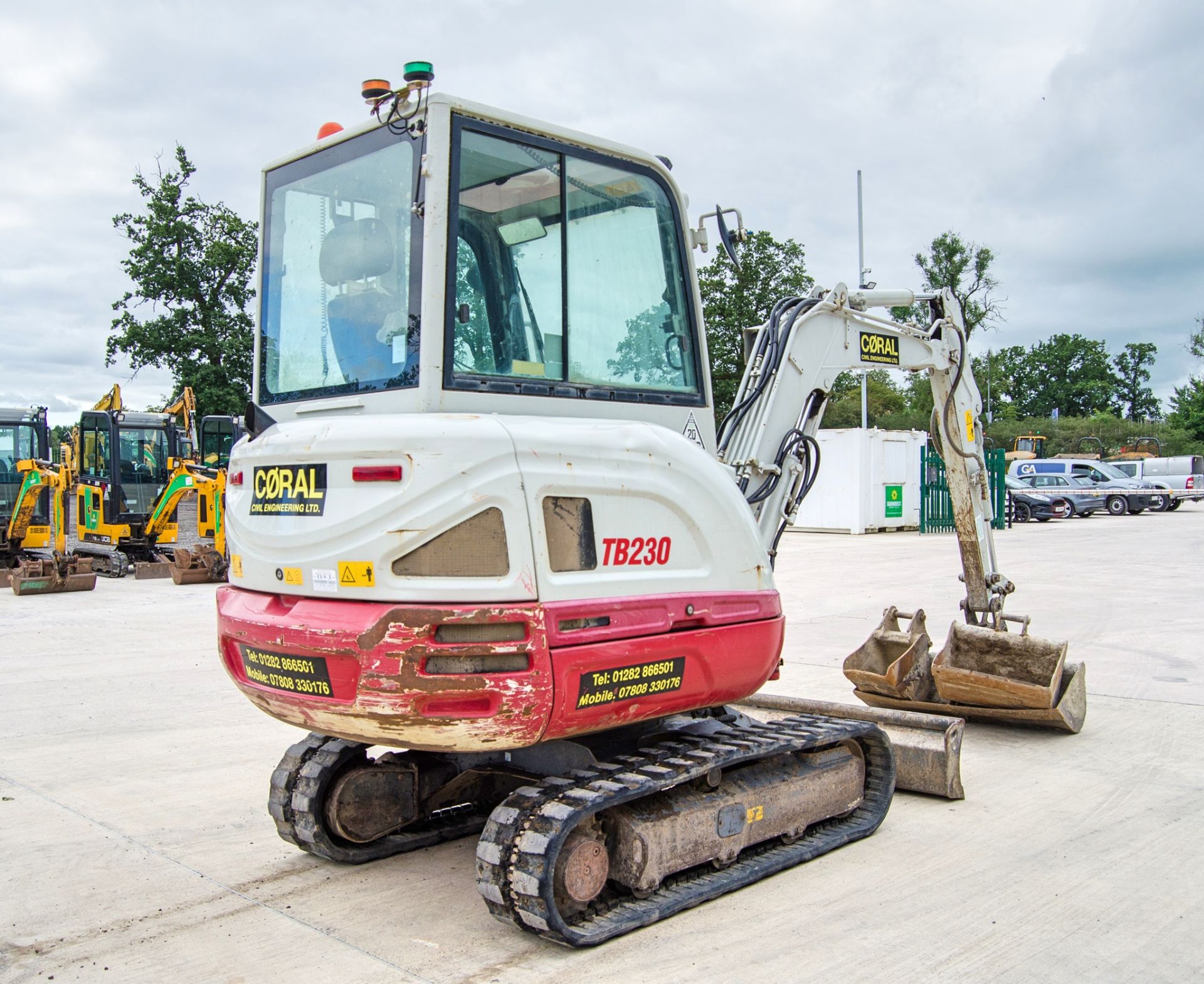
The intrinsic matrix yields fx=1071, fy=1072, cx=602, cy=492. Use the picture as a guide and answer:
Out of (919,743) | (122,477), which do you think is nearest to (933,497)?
(122,477)

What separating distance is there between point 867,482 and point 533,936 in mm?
22632

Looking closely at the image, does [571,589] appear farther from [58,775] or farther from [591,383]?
[58,775]

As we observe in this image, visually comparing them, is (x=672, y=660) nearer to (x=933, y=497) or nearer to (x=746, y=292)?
(x=933, y=497)

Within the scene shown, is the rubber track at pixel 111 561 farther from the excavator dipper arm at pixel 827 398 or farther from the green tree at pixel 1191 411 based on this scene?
the green tree at pixel 1191 411

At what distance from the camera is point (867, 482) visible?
25688 millimetres

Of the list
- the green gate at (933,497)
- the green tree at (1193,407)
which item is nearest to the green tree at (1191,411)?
the green tree at (1193,407)

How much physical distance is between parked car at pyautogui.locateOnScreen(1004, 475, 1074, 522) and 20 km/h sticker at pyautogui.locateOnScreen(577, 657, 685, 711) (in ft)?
93.1

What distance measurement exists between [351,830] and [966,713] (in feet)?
13.9

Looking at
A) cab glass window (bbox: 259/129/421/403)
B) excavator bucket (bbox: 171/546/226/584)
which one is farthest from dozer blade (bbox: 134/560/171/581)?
cab glass window (bbox: 259/129/421/403)

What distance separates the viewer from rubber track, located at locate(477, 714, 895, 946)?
12.7 ft

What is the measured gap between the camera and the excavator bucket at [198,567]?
17.9 metres

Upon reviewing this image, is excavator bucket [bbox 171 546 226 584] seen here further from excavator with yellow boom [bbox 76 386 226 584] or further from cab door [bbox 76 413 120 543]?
cab door [bbox 76 413 120 543]

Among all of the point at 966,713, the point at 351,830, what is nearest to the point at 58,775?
the point at 351,830

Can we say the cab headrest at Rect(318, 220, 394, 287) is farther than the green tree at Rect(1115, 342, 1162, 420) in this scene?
No
